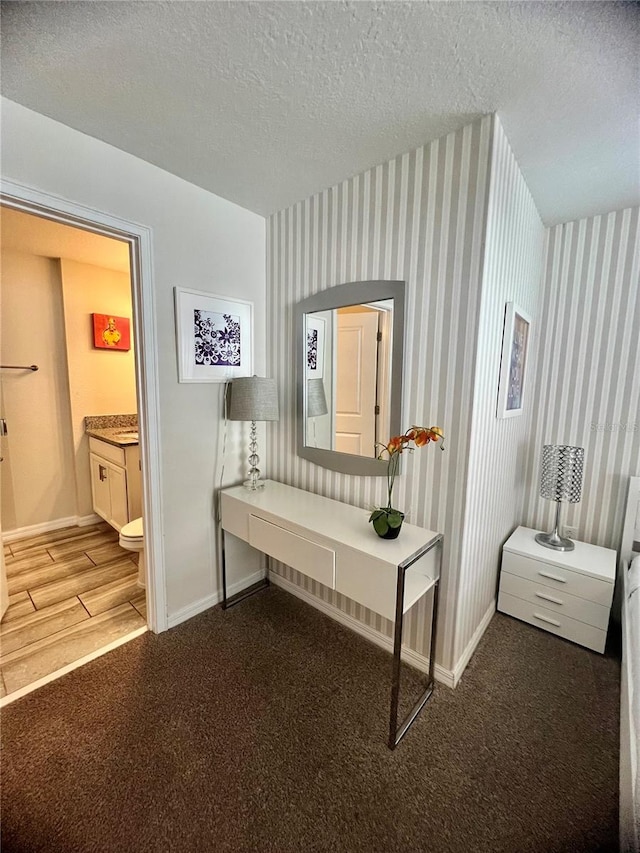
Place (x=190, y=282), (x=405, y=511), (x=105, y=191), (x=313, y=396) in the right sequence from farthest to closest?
(x=313, y=396), (x=190, y=282), (x=405, y=511), (x=105, y=191)

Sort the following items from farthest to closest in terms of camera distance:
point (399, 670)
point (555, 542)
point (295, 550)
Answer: point (555, 542) → point (295, 550) → point (399, 670)

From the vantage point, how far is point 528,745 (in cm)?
139

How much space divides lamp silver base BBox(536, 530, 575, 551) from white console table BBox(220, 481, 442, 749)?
1.00 m

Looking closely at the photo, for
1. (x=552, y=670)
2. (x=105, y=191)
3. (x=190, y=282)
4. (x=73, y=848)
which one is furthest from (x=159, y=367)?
(x=552, y=670)

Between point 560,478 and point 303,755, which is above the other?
point 560,478

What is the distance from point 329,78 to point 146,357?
140 cm

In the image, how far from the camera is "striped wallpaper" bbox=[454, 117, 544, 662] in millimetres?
1466

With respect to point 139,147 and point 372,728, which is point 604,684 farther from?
point 139,147

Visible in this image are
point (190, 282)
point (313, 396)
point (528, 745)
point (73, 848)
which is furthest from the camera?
point (313, 396)

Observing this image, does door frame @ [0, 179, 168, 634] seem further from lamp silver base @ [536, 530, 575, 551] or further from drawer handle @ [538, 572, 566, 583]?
lamp silver base @ [536, 530, 575, 551]

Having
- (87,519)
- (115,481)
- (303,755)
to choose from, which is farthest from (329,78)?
(87,519)

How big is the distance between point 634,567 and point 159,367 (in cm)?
274

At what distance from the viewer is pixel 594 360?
2152mm

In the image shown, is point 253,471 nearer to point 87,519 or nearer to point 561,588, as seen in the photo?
point 561,588
